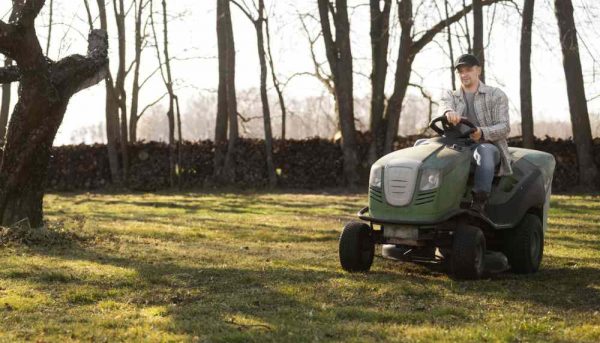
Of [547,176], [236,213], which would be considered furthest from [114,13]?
[547,176]

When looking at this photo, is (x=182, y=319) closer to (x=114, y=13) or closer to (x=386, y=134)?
(x=386, y=134)

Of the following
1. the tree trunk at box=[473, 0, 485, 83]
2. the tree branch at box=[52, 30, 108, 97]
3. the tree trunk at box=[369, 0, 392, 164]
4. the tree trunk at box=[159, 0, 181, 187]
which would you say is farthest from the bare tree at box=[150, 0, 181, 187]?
the tree branch at box=[52, 30, 108, 97]

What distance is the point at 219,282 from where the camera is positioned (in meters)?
7.04

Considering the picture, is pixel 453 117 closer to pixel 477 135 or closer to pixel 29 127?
pixel 477 135

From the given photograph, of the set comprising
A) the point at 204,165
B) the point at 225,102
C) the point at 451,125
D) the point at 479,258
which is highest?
the point at 225,102

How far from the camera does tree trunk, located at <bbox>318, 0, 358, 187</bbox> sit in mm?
22344

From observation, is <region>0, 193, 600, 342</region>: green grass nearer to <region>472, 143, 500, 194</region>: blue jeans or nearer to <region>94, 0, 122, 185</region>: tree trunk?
<region>472, 143, 500, 194</region>: blue jeans

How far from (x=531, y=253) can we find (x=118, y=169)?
1884cm

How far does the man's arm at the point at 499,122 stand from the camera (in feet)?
24.3

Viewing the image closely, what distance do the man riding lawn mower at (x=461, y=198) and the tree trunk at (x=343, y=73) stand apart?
46.9ft

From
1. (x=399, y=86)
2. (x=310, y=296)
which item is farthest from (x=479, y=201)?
(x=399, y=86)

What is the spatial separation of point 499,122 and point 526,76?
42.9 feet

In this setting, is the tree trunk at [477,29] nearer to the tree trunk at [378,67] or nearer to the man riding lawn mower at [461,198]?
the tree trunk at [378,67]

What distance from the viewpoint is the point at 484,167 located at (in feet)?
23.5
